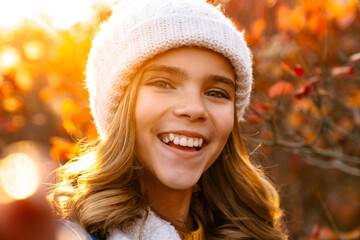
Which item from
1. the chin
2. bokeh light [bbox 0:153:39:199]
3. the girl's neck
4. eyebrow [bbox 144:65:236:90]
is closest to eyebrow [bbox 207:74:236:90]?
eyebrow [bbox 144:65:236:90]

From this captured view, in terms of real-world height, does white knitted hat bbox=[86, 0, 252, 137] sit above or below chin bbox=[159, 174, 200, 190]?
above

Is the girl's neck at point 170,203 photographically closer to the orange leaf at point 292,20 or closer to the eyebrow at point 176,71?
the eyebrow at point 176,71

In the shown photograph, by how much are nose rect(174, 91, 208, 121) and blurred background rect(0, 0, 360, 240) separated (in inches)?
43.1

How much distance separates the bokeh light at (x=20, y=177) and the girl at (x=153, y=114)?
1.08m

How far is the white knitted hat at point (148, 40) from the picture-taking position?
173 cm

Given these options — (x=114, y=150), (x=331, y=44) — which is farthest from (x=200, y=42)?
(x=331, y=44)

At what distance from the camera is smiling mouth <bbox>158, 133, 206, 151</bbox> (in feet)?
5.63

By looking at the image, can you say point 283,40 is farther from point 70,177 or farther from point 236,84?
point 70,177

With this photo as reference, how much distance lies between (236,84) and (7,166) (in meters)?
1.56

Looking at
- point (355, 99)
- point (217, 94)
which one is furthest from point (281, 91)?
point (355, 99)

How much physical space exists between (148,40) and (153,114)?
0.32 metres

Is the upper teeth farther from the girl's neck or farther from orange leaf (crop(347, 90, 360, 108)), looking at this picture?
orange leaf (crop(347, 90, 360, 108))

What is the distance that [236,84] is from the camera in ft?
6.64

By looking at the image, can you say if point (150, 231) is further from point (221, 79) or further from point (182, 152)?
point (221, 79)
